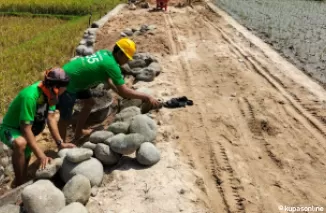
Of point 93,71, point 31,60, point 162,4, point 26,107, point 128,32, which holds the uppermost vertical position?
point 93,71

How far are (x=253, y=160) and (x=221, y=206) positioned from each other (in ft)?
3.25

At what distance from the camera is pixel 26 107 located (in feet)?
12.5

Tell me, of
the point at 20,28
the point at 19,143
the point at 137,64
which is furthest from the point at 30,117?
the point at 20,28

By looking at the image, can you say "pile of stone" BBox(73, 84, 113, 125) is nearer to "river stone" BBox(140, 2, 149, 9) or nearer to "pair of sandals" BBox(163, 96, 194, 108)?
"pair of sandals" BBox(163, 96, 194, 108)

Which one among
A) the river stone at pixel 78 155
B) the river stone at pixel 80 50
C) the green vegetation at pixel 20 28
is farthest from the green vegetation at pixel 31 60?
the river stone at pixel 78 155

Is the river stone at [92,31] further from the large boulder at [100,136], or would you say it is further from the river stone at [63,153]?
the river stone at [63,153]

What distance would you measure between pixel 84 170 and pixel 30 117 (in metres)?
0.81

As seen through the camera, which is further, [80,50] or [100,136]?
[80,50]

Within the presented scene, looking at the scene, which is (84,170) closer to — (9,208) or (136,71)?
(9,208)

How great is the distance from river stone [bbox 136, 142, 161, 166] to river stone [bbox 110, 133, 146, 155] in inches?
2.9

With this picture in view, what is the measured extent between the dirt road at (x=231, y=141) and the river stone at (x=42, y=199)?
422mm

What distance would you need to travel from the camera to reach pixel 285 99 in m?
6.07

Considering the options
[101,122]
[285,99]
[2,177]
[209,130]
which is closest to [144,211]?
[209,130]

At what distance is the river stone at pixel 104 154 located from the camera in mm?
4188
